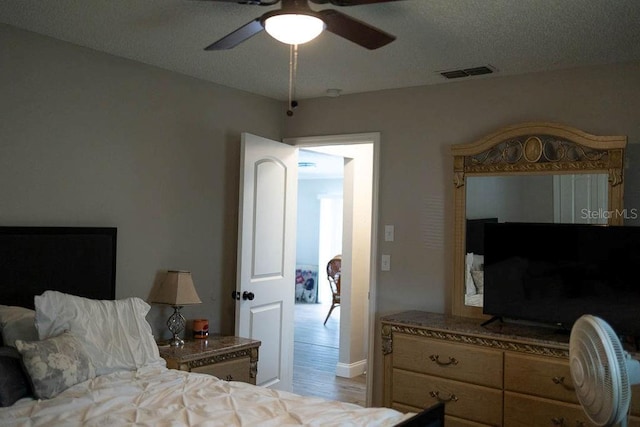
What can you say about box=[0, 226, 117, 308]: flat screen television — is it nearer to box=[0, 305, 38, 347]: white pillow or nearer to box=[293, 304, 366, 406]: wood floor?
box=[0, 305, 38, 347]: white pillow

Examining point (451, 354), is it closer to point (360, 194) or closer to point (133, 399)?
point (133, 399)

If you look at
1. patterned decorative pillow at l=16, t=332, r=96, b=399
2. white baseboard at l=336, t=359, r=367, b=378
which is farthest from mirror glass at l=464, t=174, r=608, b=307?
patterned decorative pillow at l=16, t=332, r=96, b=399

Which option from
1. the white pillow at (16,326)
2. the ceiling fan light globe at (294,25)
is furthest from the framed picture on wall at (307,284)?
the ceiling fan light globe at (294,25)

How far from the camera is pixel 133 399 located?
2.43 meters

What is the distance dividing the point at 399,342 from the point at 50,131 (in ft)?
8.01

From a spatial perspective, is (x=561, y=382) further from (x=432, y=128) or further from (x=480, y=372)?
(x=432, y=128)

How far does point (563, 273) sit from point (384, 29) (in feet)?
5.55

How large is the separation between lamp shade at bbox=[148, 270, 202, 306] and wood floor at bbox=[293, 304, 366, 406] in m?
1.68

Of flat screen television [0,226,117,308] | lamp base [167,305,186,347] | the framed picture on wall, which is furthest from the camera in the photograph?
the framed picture on wall

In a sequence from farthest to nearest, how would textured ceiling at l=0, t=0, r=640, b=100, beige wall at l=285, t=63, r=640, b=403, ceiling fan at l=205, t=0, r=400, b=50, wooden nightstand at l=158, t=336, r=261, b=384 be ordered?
beige wall at l=285, t=63, r=640, b=403 < wooden nightstand at l=158, t=336, r=261, b=384 < textured ceiling at l=0, t=0, r=640, b=100 < ceiling fan at l=205, t=0, r=400, b=50

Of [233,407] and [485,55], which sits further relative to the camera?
[485,55]

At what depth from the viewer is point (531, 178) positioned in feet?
11.9

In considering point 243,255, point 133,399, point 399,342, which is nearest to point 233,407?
point 133,399

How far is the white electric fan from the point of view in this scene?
2.13 metres
